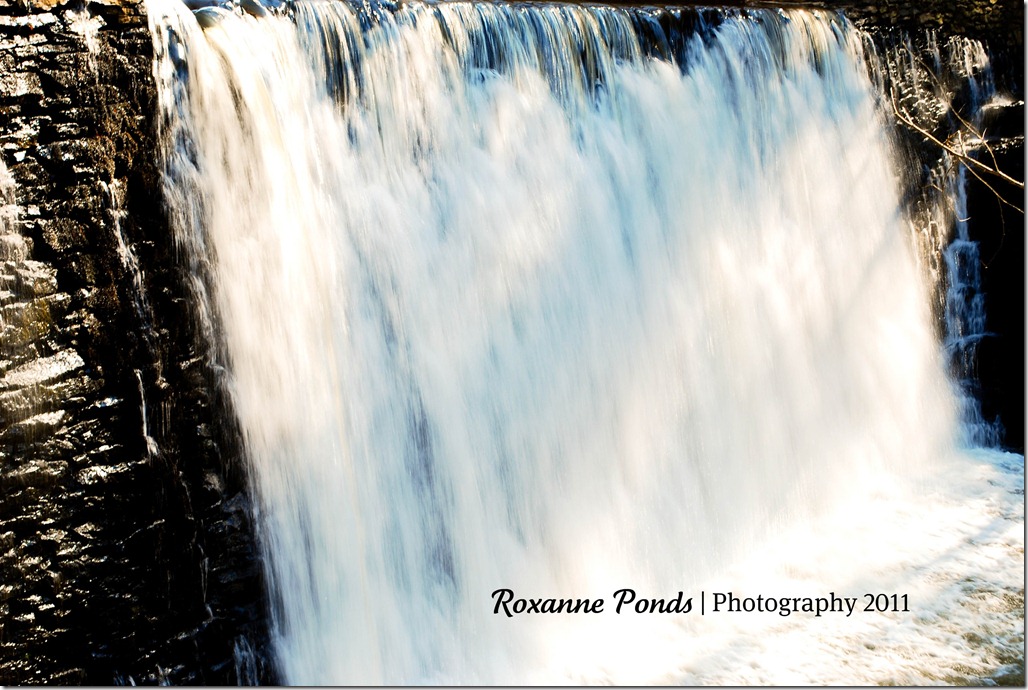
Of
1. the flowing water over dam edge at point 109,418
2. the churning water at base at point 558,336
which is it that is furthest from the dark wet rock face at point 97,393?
the churning water at base at point 558,336

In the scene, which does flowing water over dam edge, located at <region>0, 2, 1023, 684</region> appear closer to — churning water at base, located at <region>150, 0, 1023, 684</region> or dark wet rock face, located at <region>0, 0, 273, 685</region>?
dark wet rock face, located at <region>0, 0, 273, 685</region>

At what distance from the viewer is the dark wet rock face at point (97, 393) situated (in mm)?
3580

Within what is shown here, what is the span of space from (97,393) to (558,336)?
8.01 feet

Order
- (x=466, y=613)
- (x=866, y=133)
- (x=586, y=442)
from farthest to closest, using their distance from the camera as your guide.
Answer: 1. (x=866, y=133)
2. (x=586, y=442)
3. (x=466, y=613)

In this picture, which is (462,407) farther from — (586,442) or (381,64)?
(381,64)

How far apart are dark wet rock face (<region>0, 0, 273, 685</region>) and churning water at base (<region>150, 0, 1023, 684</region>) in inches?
7.4

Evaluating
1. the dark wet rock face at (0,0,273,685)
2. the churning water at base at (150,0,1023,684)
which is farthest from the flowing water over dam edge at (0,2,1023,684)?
the churning water at base at (150,0,1023,684)

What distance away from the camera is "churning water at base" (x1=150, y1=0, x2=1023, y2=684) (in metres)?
4.29

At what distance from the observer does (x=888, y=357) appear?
22.1ft

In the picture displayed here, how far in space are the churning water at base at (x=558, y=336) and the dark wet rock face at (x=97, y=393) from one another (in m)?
0.19

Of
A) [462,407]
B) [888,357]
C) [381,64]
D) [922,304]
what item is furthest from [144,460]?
[922,304]

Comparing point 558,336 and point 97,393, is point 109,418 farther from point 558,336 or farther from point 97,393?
point 558,336

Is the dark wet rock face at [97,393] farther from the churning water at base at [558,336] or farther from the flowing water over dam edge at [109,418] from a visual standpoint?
the churning water at base at [558,336]

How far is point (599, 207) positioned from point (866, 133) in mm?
2507
